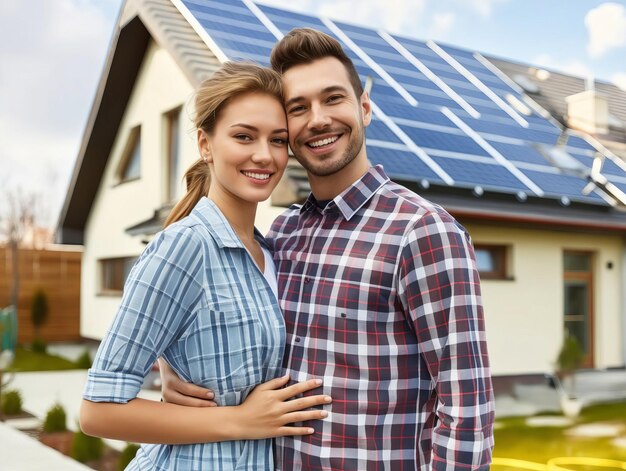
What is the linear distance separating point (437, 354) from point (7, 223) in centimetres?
2536

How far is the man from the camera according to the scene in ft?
6.07

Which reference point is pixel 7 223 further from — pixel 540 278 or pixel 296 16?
pixel 540 278

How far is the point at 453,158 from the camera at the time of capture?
28.8 feet

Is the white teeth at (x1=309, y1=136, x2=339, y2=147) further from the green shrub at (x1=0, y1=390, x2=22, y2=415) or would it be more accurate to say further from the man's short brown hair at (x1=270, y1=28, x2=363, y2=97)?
the green shrub at (x1=0, y1=390, x2=22, y2=415)

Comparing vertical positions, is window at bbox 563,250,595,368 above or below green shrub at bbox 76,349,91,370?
above

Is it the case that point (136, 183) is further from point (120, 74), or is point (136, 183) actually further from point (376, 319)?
point (376, 319)

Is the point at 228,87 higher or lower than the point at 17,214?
lower

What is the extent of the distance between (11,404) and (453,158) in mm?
6321

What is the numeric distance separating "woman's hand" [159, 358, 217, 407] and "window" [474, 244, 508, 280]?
25.7ft

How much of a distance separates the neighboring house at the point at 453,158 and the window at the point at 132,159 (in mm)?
37

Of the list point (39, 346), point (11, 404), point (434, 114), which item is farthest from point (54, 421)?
point (39, 346)

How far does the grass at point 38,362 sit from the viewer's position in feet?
42.3

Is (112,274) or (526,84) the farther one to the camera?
(112,274)

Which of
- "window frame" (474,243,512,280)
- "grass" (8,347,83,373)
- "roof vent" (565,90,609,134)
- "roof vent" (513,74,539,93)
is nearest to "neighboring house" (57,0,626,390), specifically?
"window frame" (474,243,512,280)
